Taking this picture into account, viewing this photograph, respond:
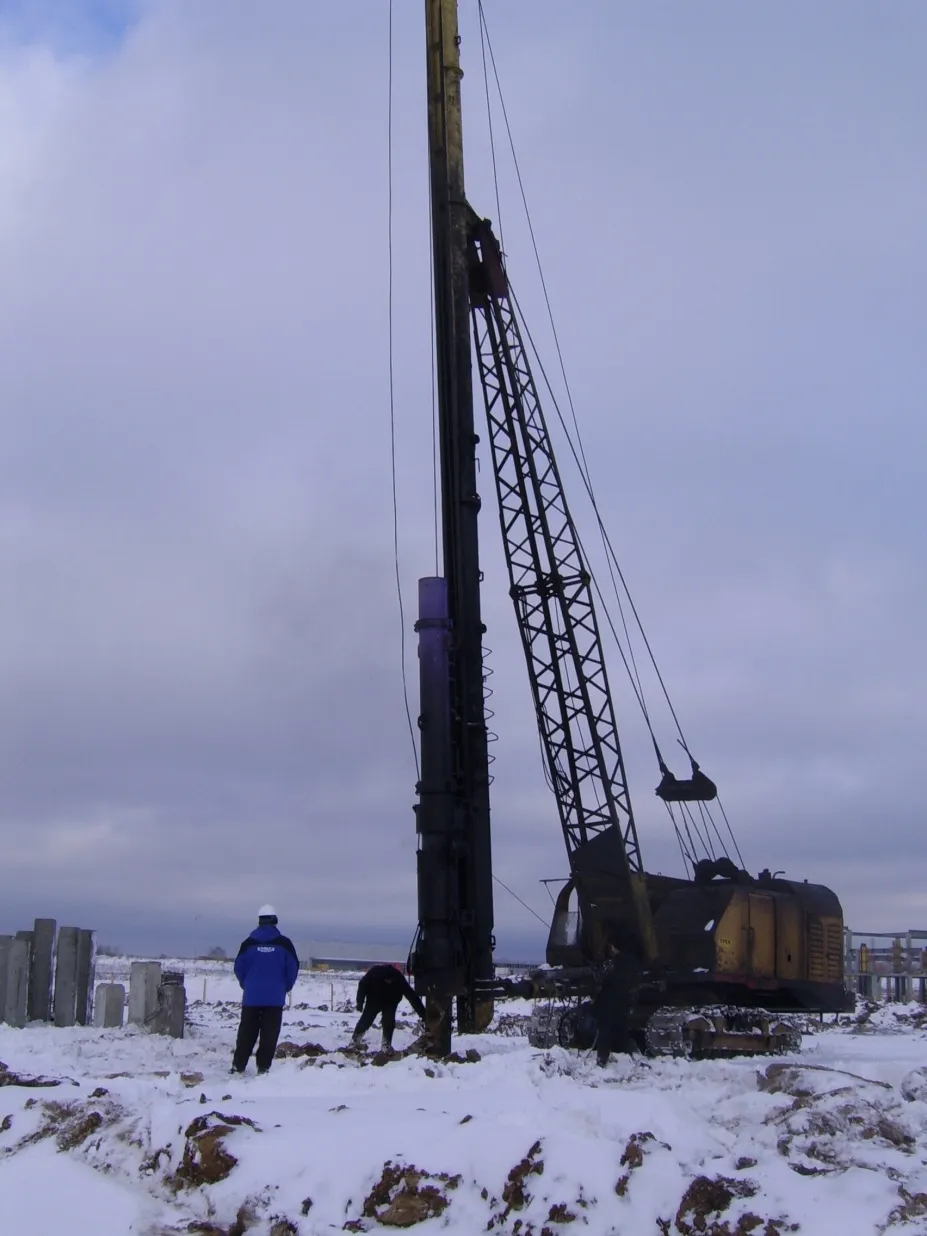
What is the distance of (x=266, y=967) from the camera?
473 inches

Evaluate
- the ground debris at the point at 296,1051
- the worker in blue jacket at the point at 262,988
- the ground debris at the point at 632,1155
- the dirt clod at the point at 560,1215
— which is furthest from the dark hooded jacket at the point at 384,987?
the dirt clod at the point at 560,1215

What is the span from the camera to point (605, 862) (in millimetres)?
21156

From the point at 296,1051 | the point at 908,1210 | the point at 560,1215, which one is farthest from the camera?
the point at 296,1051

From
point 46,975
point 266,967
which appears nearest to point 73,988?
point 46,975

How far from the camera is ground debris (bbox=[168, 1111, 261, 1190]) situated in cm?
770

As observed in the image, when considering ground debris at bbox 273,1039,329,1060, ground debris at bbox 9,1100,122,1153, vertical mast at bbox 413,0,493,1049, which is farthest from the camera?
vertical mast at bbox 413,0,493,1049

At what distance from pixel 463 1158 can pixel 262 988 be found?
472 centimetres

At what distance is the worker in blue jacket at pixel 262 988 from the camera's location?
1195 centimetres

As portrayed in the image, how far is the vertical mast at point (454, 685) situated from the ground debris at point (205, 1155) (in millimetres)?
7350

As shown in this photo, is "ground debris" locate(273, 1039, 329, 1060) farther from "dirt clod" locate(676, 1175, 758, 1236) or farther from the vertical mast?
"dirt clod" locate(676, 1175, 758, 1236)

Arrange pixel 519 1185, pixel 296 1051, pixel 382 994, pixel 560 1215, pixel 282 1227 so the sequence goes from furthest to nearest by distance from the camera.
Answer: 1. pixel 382 994
2. pixel 296 1051
3. pixel 519 1185
4. pixel 282 1227
5. pixel 560 1215

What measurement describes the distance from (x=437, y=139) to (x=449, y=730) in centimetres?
964

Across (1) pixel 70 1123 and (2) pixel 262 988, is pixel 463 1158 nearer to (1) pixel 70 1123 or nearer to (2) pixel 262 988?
(1) pixel 70 1123

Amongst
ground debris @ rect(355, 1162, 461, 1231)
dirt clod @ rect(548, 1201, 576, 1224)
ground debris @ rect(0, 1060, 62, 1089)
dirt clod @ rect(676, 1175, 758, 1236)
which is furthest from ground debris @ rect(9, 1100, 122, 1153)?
dirt clod @ rect(676, 1175, 758, 1236)
